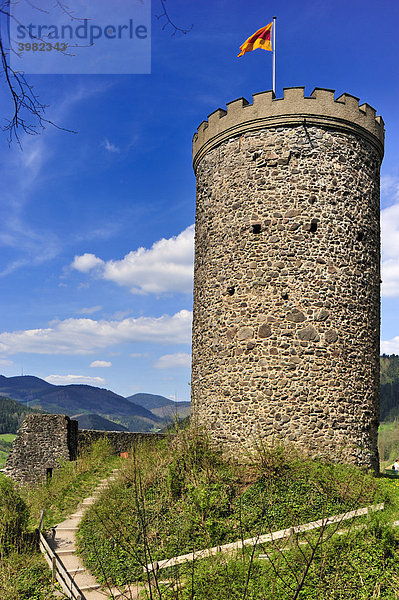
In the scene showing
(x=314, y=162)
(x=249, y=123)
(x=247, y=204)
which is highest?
(x=249, y=123)

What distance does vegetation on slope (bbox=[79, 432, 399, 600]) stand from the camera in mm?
7729

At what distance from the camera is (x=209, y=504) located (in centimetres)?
880

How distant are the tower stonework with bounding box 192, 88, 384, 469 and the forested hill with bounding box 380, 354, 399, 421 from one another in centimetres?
10892

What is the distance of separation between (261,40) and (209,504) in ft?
35.6

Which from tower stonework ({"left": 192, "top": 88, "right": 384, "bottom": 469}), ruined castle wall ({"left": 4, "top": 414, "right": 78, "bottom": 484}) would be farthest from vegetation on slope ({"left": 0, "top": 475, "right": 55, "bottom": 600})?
ruined castle wall ({"left": 4, "top": 414, "right": 78, "bottom": 484})

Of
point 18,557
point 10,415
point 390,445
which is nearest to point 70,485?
point 18,557

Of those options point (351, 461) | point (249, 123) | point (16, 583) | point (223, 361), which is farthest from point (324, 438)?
point (249, 123)

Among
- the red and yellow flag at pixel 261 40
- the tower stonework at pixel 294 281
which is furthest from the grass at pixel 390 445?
the red and yellow flag at pixel 261 40

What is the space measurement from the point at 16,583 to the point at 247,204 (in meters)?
9.05

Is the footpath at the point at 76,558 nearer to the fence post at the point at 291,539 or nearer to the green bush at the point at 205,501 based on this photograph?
the green bush at the point at 205,501

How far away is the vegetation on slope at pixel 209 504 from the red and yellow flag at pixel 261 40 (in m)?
9.69

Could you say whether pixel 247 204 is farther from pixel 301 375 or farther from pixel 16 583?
pixel 16 583

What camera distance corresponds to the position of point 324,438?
1035 centimetres

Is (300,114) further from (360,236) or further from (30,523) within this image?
(30,523)
